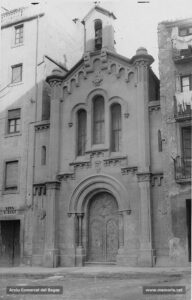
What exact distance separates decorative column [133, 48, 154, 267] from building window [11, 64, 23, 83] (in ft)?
29.2

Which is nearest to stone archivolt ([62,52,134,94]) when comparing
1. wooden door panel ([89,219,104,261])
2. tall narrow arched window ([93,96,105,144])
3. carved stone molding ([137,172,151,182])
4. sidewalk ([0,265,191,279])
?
tall narrow arched window ([93,96,105,144])

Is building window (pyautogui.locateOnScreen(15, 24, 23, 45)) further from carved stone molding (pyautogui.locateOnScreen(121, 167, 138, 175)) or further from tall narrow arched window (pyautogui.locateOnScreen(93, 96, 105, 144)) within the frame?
carved stone molding (pyautogui.locateOnScreen(121, 167, 138, 175))

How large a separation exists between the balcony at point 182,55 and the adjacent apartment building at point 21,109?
8.95 m

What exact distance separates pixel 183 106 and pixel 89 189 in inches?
271

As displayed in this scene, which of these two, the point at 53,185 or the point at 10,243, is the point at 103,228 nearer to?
the point at 53,185

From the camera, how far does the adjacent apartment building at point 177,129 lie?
21.6m

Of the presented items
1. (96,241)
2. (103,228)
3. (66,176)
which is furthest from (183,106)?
(96,241)

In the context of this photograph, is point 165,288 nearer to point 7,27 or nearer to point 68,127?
point 68,127

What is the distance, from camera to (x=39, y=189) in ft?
85.8

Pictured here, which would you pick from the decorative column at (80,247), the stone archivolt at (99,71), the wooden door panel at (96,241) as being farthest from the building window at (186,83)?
the decorative column at (80,247)

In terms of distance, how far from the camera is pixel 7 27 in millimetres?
30500

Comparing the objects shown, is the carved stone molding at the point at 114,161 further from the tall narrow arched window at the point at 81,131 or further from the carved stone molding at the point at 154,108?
the carved stone molding at the point at 154,108

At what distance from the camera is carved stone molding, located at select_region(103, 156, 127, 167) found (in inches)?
936

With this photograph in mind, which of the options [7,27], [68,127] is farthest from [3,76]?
[68,127]
